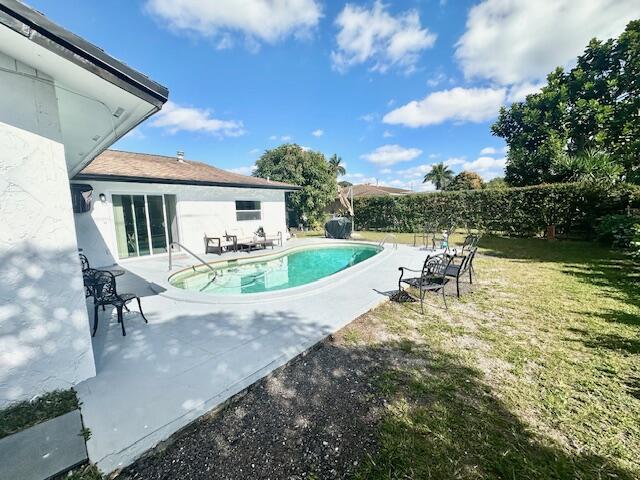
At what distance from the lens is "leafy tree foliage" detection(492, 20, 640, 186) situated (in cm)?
1564

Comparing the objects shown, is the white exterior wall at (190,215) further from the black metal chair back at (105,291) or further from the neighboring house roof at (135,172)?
the black metal chair back at (105,291)

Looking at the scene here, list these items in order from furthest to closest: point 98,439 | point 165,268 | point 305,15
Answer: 1. point 305,15
2. point 165,268
3. point 98,439

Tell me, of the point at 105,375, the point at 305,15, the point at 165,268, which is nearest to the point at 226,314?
the point at 105,375

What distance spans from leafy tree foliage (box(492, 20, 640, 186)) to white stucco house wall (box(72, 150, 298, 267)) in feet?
60.0

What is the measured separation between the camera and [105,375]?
3.25m

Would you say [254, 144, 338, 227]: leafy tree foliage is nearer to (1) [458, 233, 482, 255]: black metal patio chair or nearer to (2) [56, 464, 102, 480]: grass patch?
(1) [458, 233, 482, 255]: black metal patio chair

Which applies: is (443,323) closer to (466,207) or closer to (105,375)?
(105,375)

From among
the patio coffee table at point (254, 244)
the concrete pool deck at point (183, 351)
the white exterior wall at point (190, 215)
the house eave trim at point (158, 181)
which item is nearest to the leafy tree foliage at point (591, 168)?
the concrete pool deck at point (183, 351)

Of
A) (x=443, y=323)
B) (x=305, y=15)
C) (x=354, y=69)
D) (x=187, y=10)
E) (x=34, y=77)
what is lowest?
(x=443, y=323)

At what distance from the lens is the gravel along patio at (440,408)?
2.12 meters

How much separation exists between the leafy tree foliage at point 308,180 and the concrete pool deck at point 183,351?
17064mm

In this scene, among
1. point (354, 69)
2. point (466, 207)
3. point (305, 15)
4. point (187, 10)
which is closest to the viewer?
point (187, 10)

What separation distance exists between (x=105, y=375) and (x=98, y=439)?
1158 mm

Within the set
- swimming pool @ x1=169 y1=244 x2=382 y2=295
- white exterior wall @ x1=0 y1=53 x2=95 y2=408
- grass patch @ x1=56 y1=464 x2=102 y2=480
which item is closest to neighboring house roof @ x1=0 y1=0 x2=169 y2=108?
white exterior wall @ x1=0 y1=53 x2=95 y2=408
